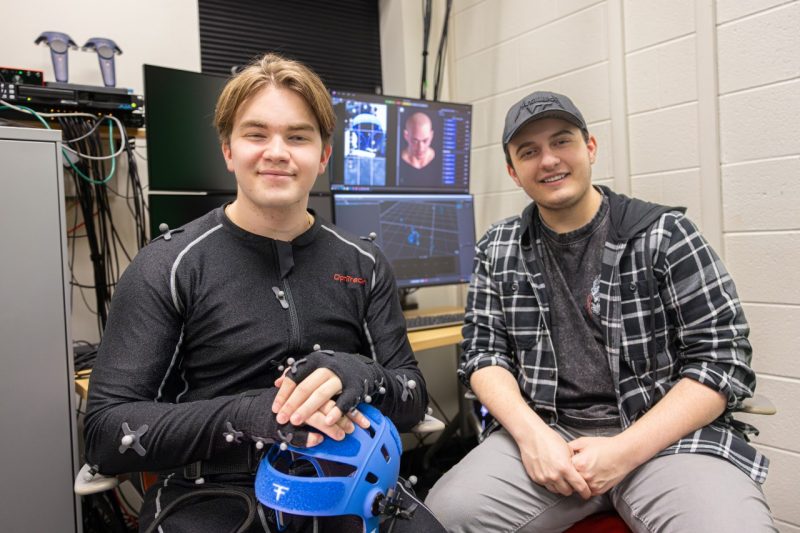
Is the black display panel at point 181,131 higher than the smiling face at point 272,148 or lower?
higher

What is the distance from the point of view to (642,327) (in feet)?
4.51

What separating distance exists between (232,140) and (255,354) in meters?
0.46

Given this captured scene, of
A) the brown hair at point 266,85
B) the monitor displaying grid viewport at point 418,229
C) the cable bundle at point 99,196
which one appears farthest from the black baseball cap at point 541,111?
the cable bundle at point 99,196

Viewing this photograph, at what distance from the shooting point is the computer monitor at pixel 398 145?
2.16 metres

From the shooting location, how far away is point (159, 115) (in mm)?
1713

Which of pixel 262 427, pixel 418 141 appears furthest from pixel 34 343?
pixel 418 141

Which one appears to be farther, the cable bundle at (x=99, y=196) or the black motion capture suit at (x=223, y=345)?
the cable bundle at (x=99, y=196)

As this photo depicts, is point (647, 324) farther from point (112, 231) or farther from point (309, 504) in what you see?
point (112, 231)

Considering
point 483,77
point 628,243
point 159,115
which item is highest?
point 483,77

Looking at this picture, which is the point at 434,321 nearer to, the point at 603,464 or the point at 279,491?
the point at 603,464

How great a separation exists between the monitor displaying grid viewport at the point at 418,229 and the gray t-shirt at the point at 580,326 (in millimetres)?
795

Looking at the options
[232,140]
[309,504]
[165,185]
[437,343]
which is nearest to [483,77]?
[437,343]

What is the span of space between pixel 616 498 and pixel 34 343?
1.42 metres

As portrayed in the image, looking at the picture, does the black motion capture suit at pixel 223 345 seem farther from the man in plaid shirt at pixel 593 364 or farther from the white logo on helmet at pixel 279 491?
the man in plaid shirt at pixel 593 364
